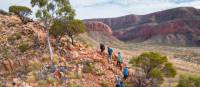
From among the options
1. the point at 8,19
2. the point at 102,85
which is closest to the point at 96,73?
the point at 102,85

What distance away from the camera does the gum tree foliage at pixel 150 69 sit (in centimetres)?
3909

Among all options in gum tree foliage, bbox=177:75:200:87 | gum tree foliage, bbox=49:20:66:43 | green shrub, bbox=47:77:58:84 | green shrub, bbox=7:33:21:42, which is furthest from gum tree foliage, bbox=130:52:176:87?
green shrub, bbox=7:33:21:42

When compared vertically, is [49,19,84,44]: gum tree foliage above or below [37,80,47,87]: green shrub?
above

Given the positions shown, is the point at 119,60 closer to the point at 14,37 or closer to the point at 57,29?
the point at 57,29

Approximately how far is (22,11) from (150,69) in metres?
16.8

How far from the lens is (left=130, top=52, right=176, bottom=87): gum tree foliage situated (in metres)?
39.1

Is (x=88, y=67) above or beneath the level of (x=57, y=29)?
beneath

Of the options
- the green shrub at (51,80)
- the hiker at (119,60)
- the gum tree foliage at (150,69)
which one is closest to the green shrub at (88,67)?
the hiker at (119,60)

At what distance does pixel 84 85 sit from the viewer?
115 ft

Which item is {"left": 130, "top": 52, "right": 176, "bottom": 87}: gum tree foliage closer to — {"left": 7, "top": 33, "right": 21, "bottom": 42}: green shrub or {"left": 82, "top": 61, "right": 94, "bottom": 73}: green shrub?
{"left": 82, "top": 61, "right": 94, "bottom": 73}: green shrub

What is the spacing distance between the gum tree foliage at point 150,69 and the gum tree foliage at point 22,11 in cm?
1361

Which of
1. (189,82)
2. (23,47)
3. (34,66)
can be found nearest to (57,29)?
(23,47)

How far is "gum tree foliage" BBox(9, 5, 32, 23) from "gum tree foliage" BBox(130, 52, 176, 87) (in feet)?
44.6

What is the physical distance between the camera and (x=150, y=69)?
131 feet
